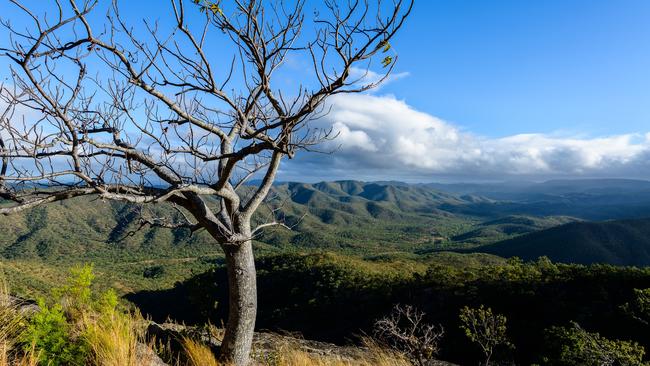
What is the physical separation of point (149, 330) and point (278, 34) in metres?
6.93

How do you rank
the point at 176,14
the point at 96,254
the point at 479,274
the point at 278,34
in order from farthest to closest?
1. the point at 96,254
2. the point at 479,274
3. the point at 278,34
4. the point at 176,14

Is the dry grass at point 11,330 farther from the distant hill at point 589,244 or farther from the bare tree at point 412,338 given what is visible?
the distant hill at point 589,244

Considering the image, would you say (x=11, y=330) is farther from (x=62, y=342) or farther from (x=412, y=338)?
(x=412, y=338)

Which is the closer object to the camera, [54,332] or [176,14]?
[176,14]

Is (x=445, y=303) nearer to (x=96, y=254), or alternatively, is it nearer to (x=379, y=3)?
(x=379, y=3)

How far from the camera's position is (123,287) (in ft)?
314

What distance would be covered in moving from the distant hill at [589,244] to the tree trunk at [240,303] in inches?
6082

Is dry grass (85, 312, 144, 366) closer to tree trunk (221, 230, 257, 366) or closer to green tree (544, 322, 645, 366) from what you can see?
tree trunk (221, 230, 257, 366)

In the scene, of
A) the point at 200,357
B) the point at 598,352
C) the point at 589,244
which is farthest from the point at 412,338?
the point at 589,244

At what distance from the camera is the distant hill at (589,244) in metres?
137

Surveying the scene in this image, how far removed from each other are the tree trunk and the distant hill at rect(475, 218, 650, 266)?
154 metres

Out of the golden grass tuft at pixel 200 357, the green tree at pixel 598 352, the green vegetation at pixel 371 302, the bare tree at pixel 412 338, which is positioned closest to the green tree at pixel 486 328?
the green vegetation at pixel 371 302

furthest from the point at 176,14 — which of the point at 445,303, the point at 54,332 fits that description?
the point at 445,303

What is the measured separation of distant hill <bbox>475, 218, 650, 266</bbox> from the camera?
13725cm
